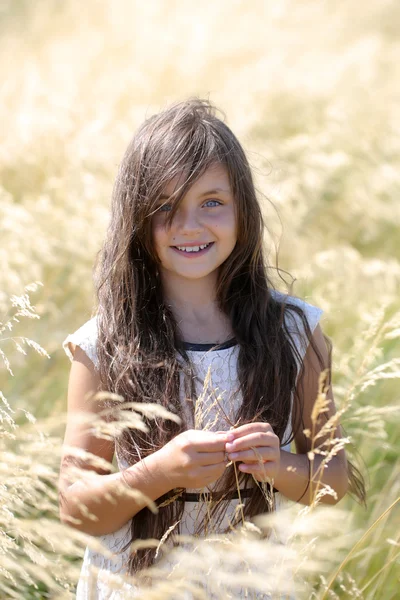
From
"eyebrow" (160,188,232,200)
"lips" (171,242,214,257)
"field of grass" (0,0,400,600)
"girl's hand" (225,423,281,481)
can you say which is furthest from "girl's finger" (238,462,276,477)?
"eyebrow" (160,188,232,200)

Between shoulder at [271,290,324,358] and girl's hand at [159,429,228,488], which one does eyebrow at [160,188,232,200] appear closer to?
shoulder at [271,290,324,358]

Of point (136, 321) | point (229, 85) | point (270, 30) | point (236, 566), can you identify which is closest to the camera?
point (236, 566)

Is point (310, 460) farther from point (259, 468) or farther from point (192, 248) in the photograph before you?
point (192, 248)

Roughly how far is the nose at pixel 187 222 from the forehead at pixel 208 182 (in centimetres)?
5

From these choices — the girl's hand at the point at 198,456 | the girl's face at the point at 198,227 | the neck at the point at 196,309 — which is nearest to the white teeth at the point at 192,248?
the girl's face at the point at 198,227

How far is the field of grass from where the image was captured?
1436 millimetres

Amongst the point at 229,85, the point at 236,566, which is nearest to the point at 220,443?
the point at 236,566

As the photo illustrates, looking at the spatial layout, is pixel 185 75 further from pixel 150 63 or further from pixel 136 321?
pixel 136 321

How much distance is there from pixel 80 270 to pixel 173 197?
4.95 ft

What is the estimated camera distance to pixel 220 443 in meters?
1.35

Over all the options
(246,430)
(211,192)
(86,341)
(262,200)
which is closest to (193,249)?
(211,192)

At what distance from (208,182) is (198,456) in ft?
2.08

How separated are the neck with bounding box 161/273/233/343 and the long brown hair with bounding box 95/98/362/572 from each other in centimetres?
2

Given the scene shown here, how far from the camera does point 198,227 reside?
1.64m
